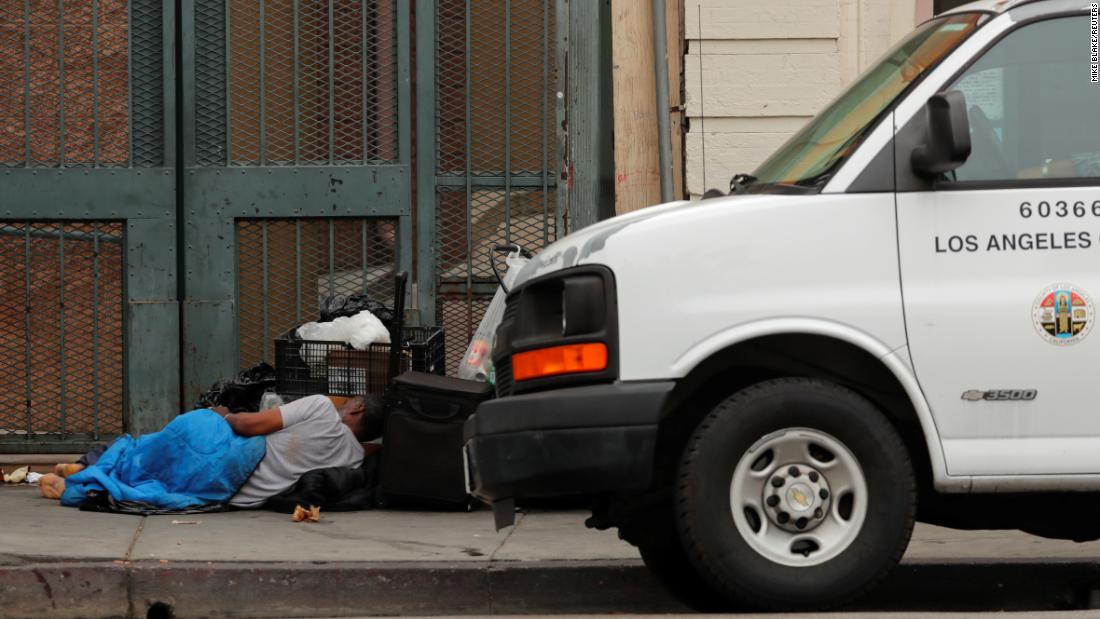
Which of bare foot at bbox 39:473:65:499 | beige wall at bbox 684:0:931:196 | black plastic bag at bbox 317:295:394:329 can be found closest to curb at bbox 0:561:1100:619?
bare foot at bbox 39:473:65:499

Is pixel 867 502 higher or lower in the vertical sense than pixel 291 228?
lower

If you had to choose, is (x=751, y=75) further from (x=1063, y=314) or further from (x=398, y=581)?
(x=1063, y=314)

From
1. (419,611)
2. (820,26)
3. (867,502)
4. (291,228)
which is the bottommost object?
(419,611)

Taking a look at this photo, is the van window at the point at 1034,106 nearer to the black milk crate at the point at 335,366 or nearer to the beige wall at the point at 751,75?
the beige wall at the point at 751,75

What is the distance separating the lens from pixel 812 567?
5055mm

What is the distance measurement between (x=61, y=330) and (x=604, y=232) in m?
4.69

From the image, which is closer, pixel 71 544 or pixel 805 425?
pixel 805 425

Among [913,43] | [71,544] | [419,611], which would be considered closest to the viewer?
[913,43]

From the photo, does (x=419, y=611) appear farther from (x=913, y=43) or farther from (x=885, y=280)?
(x=913, y=43)

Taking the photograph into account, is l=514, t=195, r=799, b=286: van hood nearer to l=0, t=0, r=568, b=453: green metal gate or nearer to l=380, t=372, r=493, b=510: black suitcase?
l=380, t=372, r=493, b=510: black suitcase

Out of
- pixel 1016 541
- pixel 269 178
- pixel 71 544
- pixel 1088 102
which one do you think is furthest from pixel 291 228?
pixel 1088 102

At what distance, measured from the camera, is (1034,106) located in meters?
5.20

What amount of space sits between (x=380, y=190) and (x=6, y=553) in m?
3.37

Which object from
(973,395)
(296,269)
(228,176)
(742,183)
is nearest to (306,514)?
(296,269)
